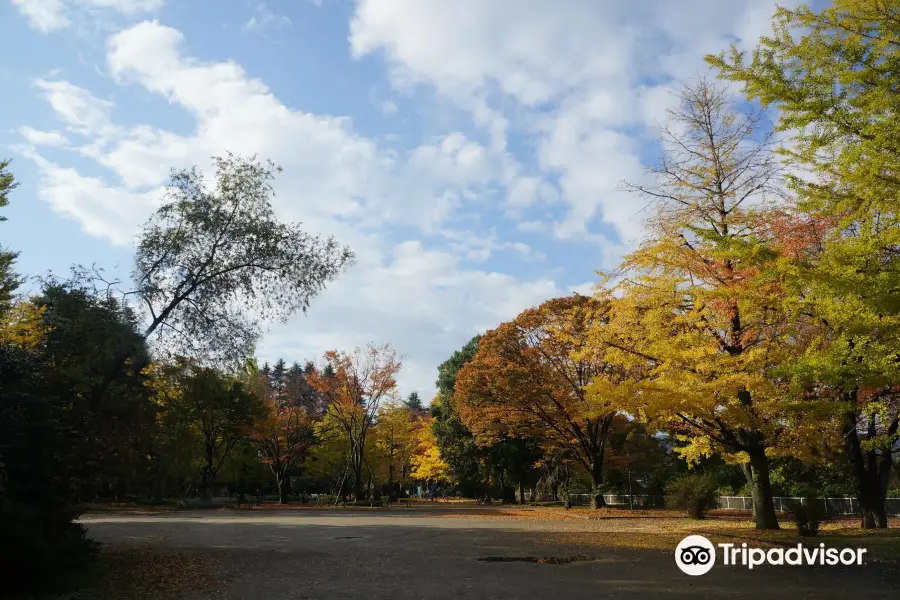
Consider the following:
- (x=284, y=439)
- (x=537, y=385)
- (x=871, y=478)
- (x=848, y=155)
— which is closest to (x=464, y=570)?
(x=848, y=155)

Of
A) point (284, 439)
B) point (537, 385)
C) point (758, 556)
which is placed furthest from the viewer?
point (284, 439)

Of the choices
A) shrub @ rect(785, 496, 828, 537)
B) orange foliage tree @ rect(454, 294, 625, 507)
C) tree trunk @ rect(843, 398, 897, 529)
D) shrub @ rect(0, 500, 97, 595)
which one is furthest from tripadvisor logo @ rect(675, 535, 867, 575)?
orange foliage tree @ rect(454, 294, 625, 507)

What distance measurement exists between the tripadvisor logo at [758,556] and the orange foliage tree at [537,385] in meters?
16.5

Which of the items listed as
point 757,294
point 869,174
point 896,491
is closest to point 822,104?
point 869,174

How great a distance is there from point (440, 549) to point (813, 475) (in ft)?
88.3

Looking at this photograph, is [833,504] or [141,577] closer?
[141,577]

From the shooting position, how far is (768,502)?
52.3 feet

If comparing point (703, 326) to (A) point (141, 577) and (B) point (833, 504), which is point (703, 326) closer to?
(A) point (141, 577)

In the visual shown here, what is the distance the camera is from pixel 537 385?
99.8 feet

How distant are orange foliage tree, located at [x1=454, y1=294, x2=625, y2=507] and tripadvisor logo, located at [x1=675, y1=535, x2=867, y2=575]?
54.2ft

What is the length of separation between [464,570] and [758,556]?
5847mm

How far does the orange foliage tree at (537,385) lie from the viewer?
99.1 ft

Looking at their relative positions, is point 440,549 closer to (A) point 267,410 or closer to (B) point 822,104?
(B) point 822,104

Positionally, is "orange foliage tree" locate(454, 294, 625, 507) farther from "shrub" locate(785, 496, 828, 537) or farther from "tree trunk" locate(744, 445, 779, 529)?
"shrub" locate(785, 496, 828, 537)
